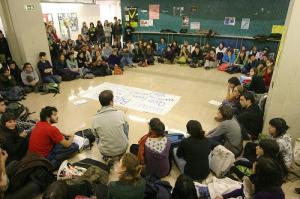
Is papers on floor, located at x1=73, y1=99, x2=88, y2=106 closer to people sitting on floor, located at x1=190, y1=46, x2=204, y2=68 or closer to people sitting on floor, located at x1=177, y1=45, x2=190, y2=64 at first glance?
people sitting on floor, located at x1=190, y1=46, x2=204, y2=68

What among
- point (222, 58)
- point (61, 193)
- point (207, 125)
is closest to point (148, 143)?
point (61, 193)

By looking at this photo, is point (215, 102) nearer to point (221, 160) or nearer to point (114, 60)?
point (221, 160)

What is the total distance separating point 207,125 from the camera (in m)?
4.45

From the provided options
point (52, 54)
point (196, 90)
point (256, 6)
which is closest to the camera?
point (196, 90)

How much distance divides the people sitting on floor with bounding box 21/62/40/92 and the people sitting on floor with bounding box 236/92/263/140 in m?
5.18

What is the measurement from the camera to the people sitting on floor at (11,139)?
300 cm

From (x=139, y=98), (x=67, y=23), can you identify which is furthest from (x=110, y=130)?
(x=67, y=23)

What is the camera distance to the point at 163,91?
6.18 m

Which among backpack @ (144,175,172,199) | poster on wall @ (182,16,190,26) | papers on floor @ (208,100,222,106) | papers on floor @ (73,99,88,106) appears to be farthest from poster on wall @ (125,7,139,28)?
backpack @ (144,175,172,199)

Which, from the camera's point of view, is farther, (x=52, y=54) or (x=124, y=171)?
(x=52, y=54)

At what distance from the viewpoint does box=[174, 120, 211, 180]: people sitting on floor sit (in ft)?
8.93

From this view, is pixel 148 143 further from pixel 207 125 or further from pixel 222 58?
pixel 222 58

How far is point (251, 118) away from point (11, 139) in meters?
3.65

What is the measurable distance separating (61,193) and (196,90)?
4.83 metres
